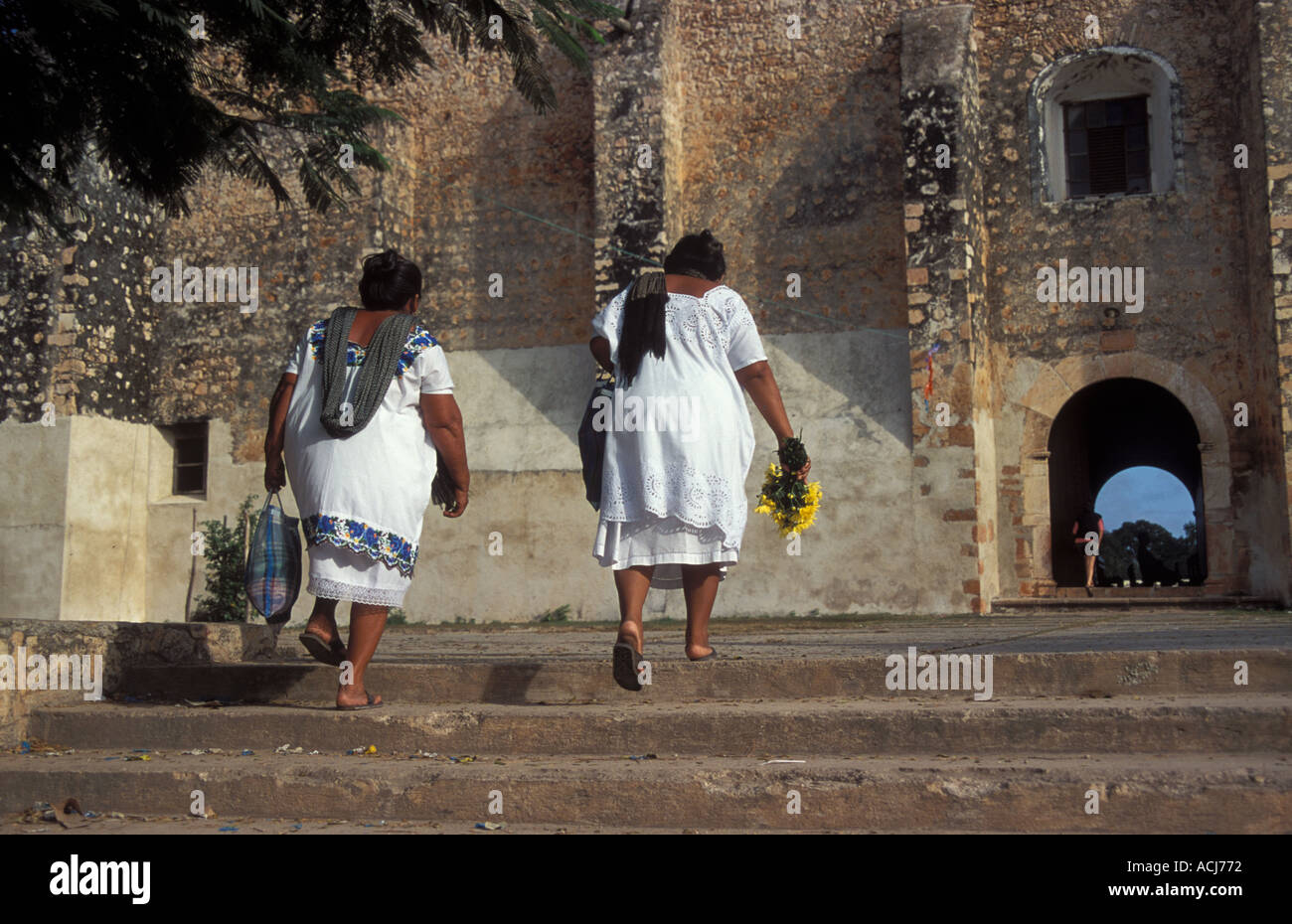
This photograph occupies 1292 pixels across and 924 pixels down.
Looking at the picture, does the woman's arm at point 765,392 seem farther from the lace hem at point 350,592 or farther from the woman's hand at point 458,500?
the lace hem at point 350,592

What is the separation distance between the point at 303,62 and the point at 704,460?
9.80 ft

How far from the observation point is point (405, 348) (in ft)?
16.6

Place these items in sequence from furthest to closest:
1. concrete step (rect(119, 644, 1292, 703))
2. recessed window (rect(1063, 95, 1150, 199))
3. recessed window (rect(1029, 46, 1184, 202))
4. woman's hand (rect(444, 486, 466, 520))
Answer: recessed window (rect(1063, 95, 1150, 199)) < recessed window (rect(1029, 46, 1184, 202)) < woman's hand (rect(444, 486, 466, 520)) < concrete step (rect(119, 644, 1292, 703))

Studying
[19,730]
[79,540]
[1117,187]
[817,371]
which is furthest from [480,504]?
[19,730]

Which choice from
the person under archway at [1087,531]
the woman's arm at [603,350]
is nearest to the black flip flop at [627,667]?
the woman's arm at [603,350]

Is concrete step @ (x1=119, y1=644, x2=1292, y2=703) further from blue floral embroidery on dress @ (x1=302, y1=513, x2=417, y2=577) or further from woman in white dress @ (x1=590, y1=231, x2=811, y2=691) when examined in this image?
blue floral embroidery on dress @ (x1=302, y1=513, x2=417, y2=577)

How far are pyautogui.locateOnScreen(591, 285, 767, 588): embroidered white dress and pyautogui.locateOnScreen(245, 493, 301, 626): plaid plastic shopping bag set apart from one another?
1.23 metres

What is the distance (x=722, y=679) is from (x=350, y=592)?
4.63ft

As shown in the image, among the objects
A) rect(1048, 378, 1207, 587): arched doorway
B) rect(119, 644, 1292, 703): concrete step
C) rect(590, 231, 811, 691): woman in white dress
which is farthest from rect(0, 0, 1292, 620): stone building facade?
rect(119, 644, 1292, 703): concrete step

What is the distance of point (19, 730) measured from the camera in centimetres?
503

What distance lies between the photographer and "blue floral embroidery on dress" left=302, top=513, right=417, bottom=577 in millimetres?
4902

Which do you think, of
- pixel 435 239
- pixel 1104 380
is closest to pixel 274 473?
pixel 1104 380

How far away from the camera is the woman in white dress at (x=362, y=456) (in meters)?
4.91

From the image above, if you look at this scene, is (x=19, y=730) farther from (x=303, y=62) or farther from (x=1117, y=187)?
(x=1117, y=187)
